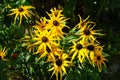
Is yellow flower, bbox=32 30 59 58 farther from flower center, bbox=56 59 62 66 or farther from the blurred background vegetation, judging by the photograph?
the blurred background vegetation

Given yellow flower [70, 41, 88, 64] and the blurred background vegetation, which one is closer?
yellow flower [70, 41, 88, 64]

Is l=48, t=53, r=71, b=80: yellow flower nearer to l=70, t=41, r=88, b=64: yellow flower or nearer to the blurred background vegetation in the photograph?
l=70, t=41, r=88, b=64: yellow flower

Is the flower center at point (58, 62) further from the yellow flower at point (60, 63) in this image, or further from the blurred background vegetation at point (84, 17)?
the blurred background vegetation at point (84, 17)

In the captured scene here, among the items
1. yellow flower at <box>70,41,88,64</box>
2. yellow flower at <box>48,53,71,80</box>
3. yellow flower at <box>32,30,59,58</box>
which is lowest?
yellow flower at <box>48,53,71,80</box>

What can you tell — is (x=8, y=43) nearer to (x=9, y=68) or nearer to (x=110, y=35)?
(x=9, y=68)

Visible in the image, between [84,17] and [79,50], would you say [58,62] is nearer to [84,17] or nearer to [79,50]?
[79,50]

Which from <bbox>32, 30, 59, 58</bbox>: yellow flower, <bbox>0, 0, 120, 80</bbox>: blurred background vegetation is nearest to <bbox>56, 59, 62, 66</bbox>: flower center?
<bbox>32, 30, 59, 58</bbox>: yellow flower

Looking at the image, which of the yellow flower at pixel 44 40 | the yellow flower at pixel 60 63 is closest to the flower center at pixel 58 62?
the yellow flower at pixel 60 63

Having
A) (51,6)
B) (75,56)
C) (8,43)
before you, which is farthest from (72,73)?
(51,6)

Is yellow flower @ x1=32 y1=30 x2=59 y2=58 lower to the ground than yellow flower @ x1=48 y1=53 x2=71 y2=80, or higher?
higher
